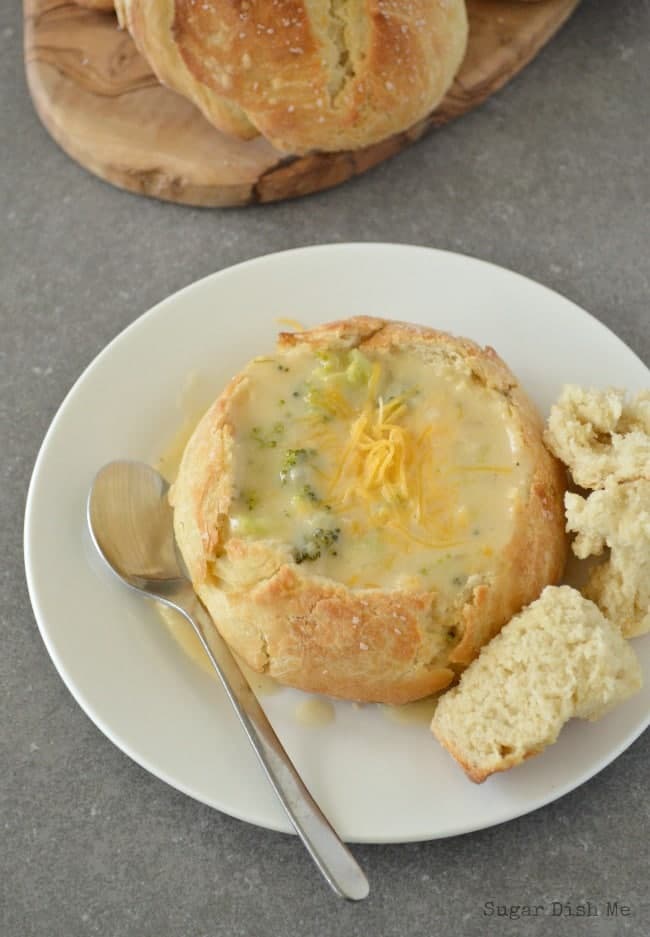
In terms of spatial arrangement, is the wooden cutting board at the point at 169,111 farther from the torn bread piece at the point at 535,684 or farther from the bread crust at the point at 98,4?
the torn bread piece at the point at 535,684

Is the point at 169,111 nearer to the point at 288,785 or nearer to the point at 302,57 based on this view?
the point at 302,57

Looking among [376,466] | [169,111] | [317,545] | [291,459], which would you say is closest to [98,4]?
[169,111]

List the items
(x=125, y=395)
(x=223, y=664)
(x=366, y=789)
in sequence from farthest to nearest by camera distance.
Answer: (x=125, y=395) < (x=223, y=664) < (x=366, y=789)

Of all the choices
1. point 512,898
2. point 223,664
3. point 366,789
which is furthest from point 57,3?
point 512,898

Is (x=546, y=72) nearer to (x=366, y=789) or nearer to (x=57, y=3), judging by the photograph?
(x=57, y=3)

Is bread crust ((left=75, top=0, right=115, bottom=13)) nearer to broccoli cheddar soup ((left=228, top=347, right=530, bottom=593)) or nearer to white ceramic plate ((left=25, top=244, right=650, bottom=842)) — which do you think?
white ceramic plate ((left=25, top=244, right=650, bottom=842))

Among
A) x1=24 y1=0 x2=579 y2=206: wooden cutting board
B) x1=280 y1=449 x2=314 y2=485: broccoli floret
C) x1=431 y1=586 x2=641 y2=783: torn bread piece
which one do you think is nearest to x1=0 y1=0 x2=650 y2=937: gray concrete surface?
x1=24 y1=0 x2=579 y2=206: wooden cutting board

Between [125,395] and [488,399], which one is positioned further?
[125,395]
